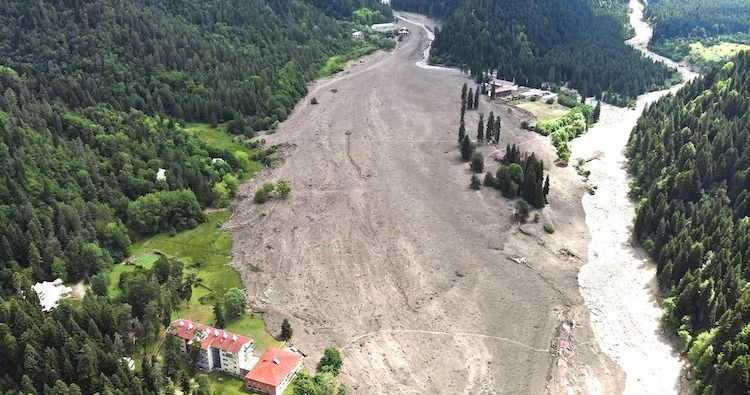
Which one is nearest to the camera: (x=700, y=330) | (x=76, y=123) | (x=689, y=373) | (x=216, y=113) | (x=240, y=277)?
(x=689, y=373)

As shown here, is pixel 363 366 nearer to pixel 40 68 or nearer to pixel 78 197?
pixel 78 197

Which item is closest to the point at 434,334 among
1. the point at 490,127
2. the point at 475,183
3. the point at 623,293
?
the point at 623,293

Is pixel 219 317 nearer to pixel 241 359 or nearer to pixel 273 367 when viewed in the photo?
pixel 241 359

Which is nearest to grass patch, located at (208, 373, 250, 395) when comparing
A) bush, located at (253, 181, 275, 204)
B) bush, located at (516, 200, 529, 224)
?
bush, located at (253, 181, 275, 204)

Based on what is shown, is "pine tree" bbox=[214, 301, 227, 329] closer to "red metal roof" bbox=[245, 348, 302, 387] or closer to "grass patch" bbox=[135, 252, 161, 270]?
"red metal roof" bbox=[245, 348, 302, 387]

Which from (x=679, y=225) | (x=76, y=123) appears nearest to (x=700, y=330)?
(x=679, y=225)

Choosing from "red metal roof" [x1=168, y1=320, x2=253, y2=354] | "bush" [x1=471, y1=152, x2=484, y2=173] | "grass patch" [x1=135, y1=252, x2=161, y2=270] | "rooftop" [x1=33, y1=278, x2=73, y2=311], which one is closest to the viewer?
"red metal roof" [x1=168, y1=320, x2=253, y2=354]
